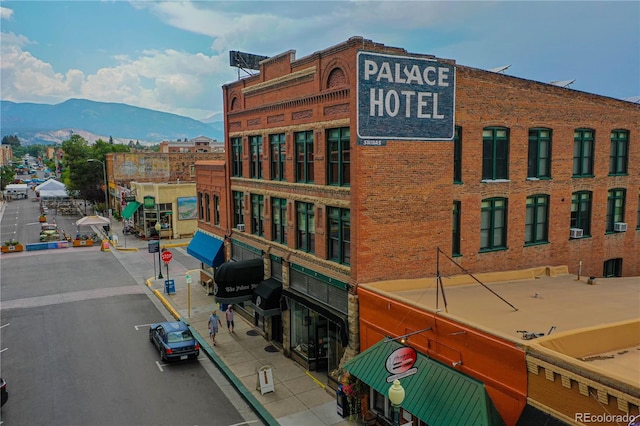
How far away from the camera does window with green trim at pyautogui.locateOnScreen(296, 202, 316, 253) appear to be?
19.9m

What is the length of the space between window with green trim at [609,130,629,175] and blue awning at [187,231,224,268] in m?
21.3

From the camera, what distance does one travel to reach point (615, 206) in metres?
23.6

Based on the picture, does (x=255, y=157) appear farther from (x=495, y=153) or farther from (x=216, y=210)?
(x=495, y=153)

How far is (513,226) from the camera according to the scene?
20.1 meters

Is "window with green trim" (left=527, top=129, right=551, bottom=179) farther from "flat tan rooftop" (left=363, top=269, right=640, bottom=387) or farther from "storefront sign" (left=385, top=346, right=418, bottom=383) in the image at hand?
"storefront sign" (left=385, top=346, right=418, bottom=383)

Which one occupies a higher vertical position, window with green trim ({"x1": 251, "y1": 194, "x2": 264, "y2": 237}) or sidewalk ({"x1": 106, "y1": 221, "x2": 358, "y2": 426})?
window with green trim ({"x1": 251, "y1": 194, "x2": 264, "y2": 237})

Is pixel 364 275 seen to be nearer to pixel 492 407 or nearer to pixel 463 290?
pixel 463 290

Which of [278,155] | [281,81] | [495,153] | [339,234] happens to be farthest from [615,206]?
[281,81]

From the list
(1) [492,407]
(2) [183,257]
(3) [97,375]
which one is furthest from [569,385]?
(2) [183,257]

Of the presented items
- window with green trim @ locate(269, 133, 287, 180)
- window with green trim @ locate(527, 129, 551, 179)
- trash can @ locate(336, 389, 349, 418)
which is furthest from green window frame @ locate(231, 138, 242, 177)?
window with green trim @ locate(527, 129, 551, 179)

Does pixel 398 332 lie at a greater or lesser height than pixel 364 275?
lesser

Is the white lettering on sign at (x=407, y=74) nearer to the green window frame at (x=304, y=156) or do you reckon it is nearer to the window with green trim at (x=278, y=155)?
the green window frame at (x=304, y=156)

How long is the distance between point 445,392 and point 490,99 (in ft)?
38.3

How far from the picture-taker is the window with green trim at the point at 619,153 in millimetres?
22941
